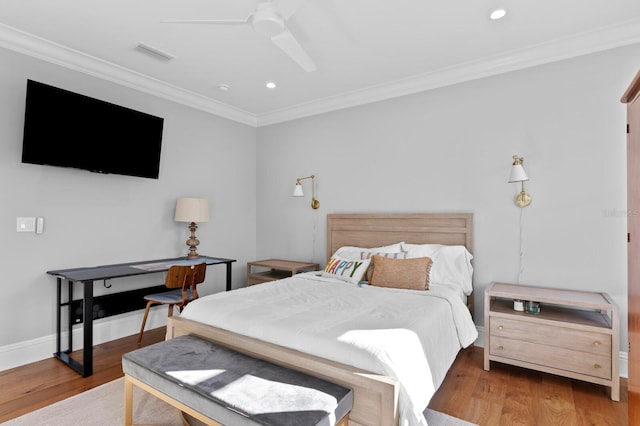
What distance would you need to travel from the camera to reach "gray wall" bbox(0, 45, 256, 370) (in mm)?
2752

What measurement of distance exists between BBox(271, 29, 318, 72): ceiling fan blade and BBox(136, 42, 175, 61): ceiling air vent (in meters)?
1.38

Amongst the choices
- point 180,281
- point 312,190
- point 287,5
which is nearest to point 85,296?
→ point 180,281

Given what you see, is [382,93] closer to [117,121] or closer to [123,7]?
[123,7]

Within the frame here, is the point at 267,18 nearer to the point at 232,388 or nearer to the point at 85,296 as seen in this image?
the point at 232,388

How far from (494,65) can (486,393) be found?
8.98 feet

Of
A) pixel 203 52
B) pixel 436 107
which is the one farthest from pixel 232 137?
pixel 436 107

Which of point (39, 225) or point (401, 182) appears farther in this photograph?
point (401, 182)

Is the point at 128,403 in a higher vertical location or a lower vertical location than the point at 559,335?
lower

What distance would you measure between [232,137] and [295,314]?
3150mm

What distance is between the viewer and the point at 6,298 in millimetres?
2725

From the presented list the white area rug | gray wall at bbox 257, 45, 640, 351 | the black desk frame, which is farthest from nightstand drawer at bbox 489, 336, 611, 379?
the black desk frame

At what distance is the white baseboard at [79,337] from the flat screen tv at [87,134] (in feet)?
4.84

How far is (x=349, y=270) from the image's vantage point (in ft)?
10.5

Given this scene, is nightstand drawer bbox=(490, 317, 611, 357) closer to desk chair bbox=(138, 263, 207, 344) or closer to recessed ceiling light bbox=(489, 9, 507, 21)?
recessed ceiling light bbox=(489, 9, 507, 21)
